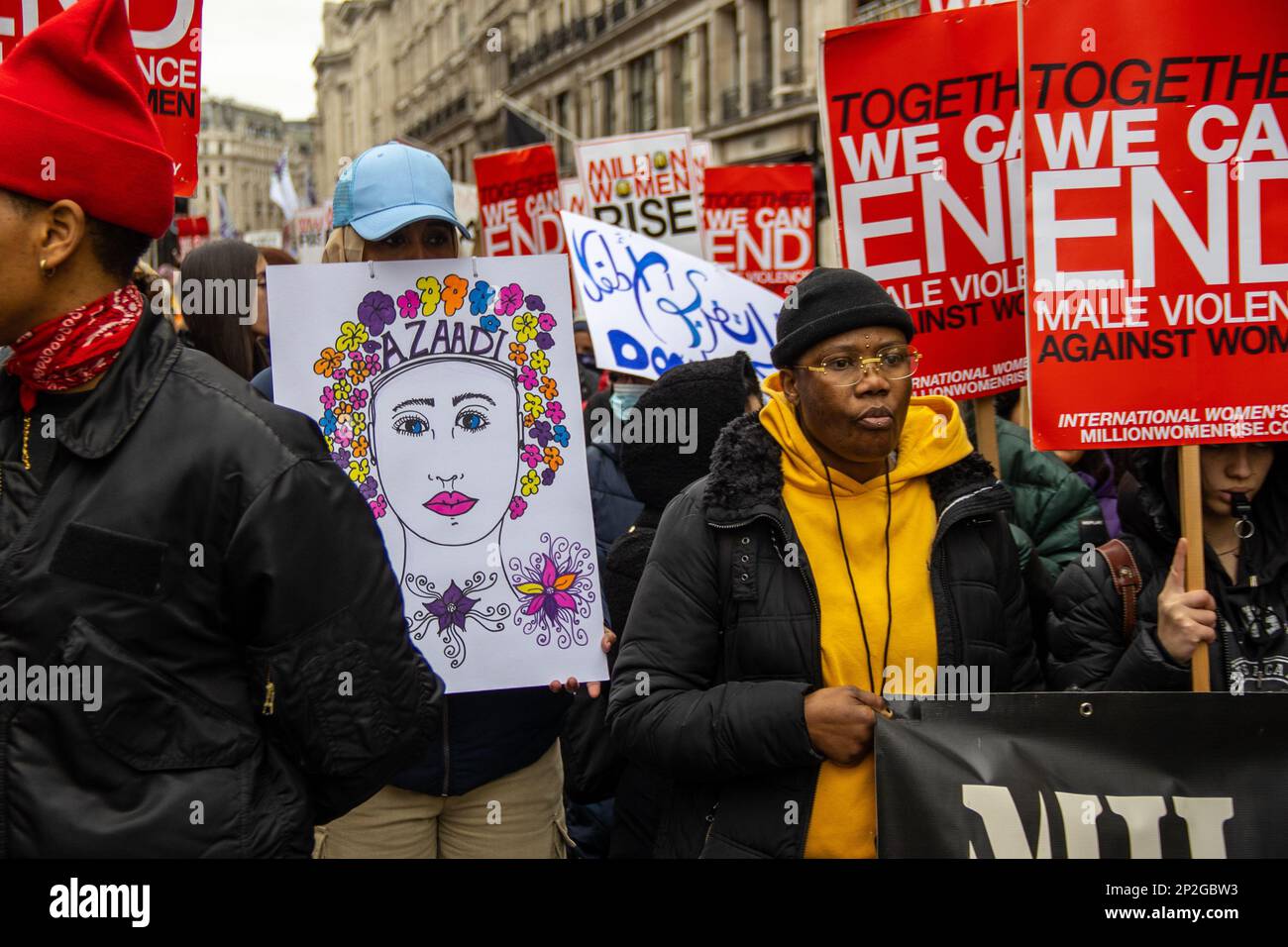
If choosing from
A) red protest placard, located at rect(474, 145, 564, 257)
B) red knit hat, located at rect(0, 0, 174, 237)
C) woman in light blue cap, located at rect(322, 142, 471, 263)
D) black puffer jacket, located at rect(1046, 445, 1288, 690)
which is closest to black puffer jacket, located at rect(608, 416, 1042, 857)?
black puffer jacket, located at rect(1046, 445, 1288, 690)

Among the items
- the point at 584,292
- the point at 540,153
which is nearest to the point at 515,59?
the point at 540,153

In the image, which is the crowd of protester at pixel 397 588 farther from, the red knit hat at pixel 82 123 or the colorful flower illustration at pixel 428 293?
the colorful flower illustration at pixel 428 293

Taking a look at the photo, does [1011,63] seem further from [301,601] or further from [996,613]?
[301,601]

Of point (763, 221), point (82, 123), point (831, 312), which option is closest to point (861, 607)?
point (831, 312)

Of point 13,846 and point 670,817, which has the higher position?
point 13,846

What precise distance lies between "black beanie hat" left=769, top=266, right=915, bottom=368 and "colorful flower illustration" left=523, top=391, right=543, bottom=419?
0.66 m

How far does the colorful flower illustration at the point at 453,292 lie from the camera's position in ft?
9.84

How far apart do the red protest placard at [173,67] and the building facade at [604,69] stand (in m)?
3.56

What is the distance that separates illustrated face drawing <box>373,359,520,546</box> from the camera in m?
2.90

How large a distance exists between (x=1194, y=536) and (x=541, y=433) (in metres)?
1.42

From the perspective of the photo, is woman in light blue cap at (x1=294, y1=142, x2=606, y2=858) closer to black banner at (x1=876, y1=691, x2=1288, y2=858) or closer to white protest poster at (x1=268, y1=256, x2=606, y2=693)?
white protest poster at (x1=268, y1=256, x2=606, y2=693)

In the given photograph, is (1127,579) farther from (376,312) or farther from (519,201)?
(519,201)
